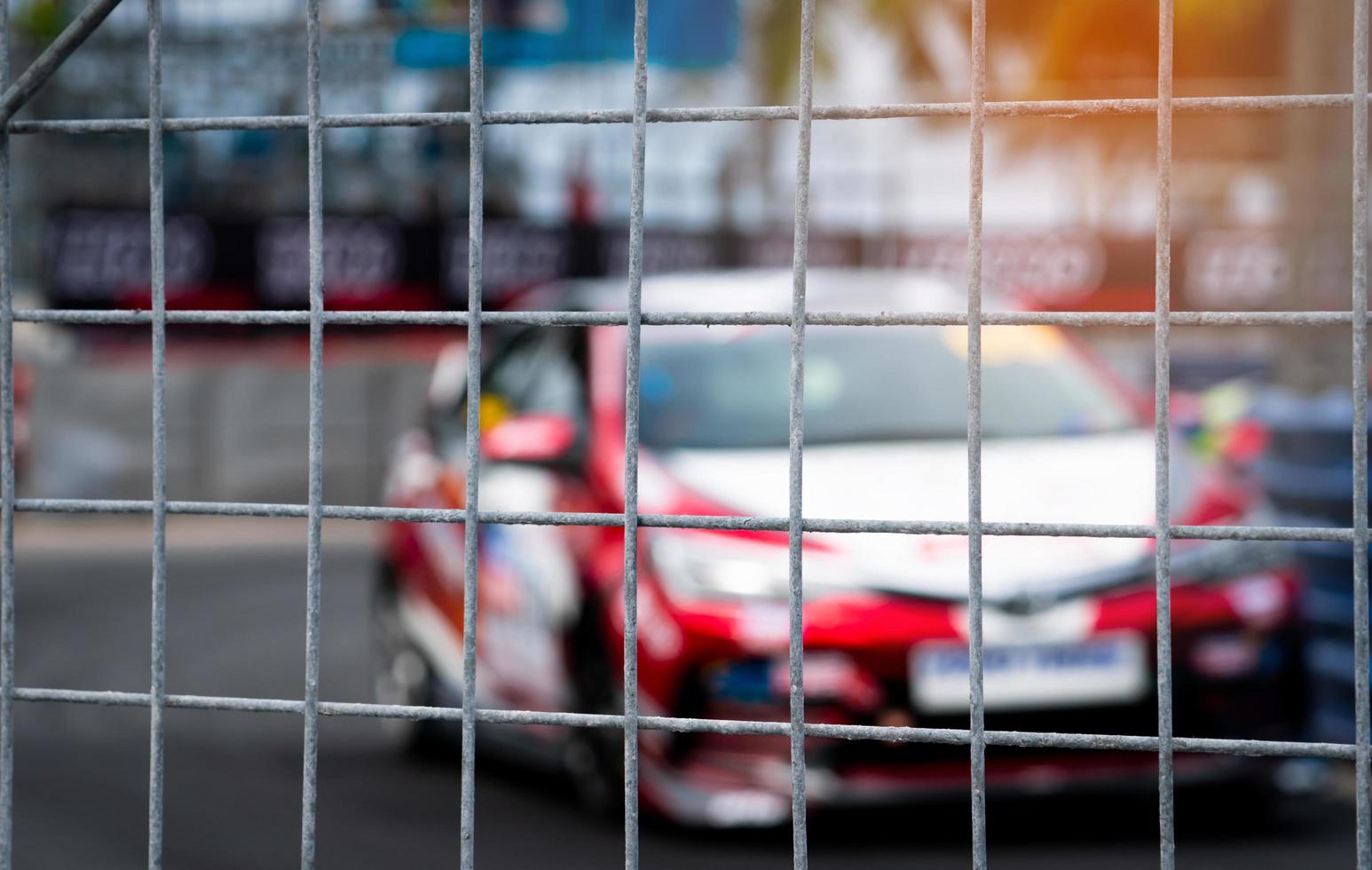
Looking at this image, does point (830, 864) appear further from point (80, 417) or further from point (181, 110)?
point (181, 110)

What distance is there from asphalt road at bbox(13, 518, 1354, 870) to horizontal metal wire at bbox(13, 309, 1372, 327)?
2.26 metres

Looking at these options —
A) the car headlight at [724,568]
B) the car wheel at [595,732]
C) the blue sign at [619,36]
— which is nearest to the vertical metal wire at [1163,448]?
the car headlight at [724,568]

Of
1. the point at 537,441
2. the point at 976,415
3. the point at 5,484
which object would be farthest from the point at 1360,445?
the point at 537,441

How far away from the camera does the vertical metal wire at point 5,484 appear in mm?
2584

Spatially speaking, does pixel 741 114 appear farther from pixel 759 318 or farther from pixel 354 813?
pixel 354 813

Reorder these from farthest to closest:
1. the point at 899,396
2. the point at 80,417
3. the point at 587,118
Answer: the point at 80,417, the point at 899,396, the point at 587,118

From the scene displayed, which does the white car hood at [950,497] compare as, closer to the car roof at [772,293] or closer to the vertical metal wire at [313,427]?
the car roof at [772,293]

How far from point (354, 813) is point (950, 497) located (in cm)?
189

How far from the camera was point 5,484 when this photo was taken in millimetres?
2584

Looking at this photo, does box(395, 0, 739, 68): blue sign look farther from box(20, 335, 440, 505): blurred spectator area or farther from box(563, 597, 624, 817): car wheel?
box(563, 597, 624, 817): car wheel

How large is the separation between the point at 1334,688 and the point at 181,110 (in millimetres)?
16107

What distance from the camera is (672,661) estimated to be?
14.8ft

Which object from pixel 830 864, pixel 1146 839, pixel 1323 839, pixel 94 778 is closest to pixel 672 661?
pixel 830 864

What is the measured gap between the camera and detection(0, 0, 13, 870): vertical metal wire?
2.58m
